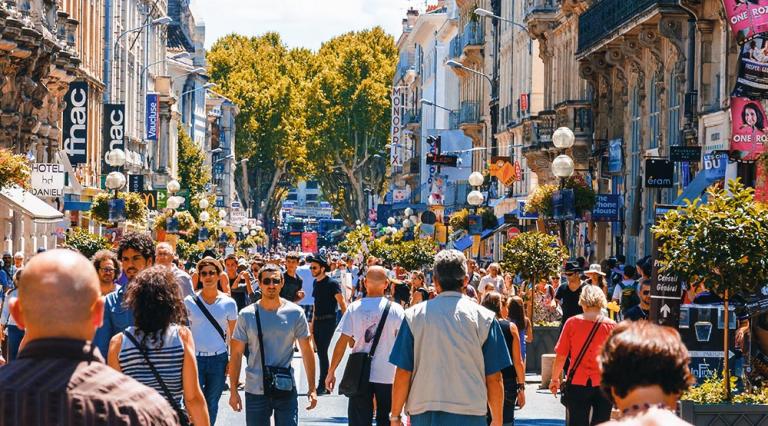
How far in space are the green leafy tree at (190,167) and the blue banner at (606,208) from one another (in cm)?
5326

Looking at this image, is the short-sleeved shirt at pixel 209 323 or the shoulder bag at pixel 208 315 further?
the shoulder bag at pixel 208 315

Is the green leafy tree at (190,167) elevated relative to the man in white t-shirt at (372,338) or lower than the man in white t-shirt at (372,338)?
elevated

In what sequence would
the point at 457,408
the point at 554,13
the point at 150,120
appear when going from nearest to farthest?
the point at 457,408 → the point at 554,13 → the point at 150,120

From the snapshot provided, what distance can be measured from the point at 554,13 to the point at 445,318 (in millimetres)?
43709

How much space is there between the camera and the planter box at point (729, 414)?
14.4 meters

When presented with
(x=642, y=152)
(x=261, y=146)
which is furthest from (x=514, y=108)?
(x=261, y=146)

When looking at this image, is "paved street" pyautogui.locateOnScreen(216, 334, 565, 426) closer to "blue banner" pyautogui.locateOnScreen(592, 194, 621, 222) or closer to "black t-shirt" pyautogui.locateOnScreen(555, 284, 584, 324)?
"black t-shirt" pyautogui.locateOnScreen(555, 284, 584, 324)

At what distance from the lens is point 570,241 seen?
160 ft

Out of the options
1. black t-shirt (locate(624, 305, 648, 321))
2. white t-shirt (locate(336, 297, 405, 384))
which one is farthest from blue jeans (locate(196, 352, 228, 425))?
black t-shirt (locate(624, 305, 648, 321))

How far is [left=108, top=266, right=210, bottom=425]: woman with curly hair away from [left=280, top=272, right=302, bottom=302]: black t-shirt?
1329cm

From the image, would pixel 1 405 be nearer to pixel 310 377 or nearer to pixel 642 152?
pixel 310 377

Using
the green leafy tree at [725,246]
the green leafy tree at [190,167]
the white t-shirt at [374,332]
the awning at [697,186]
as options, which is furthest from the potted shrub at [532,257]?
the green leafy tree at [190,167]

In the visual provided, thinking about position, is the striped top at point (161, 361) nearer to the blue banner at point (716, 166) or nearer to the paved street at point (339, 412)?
the paved street at point (339, 412)

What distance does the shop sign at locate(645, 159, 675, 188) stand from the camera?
112 feet
